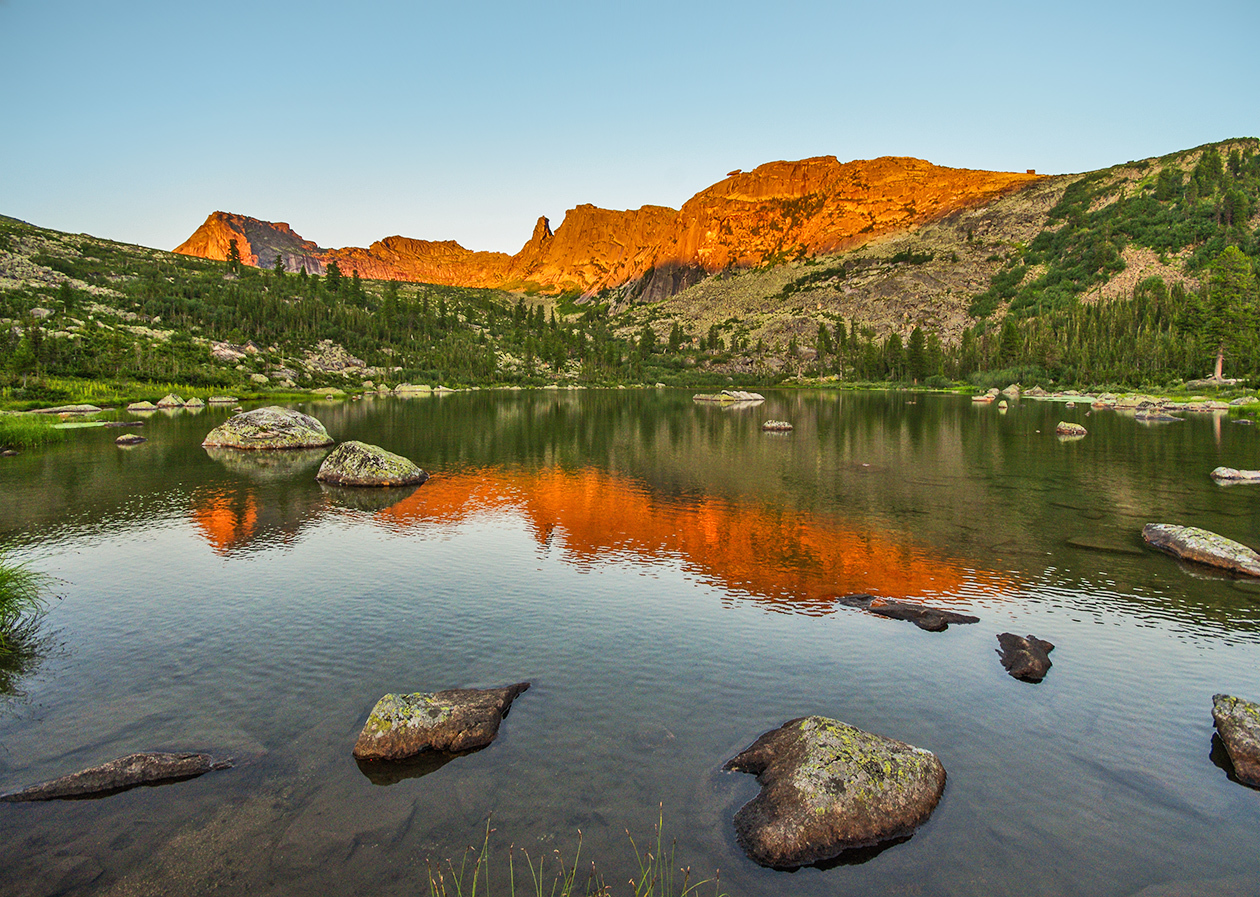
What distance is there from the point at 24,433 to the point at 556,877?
59396 mm

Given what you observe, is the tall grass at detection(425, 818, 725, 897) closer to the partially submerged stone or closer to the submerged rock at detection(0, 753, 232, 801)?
the submerged rock at detection(0, 753, 232, 801)

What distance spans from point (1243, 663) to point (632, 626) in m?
13.3

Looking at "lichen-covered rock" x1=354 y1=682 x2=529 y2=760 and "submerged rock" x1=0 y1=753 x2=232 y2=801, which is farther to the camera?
"lichen-covered rock" x1=354 y1=682 x2=529 y2=760

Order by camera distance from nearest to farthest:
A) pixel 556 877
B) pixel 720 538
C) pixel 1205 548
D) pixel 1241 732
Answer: pixel 556 877, pixel 1241 732, pixel 1205 548, pixel 720 538

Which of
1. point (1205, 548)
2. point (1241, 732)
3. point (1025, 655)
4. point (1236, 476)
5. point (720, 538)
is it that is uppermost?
point (1241, 732)

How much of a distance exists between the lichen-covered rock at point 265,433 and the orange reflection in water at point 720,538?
1870cm

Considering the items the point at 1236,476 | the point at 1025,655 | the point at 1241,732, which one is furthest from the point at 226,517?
the point at 1236,476

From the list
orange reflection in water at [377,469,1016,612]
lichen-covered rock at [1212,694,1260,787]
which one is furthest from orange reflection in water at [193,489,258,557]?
lichen-covered rock at [1212,694,1260,787]

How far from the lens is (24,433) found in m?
46.7

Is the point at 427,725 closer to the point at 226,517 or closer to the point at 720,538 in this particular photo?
the point at 720,538

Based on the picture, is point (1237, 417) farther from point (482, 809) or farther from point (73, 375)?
point (73, 375)

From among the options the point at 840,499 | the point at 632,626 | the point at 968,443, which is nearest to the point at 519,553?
the point at 632,626

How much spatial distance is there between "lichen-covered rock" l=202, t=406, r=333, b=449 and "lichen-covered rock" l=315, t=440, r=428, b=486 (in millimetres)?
14560

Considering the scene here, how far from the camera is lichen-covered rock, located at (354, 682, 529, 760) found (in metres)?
10.0
